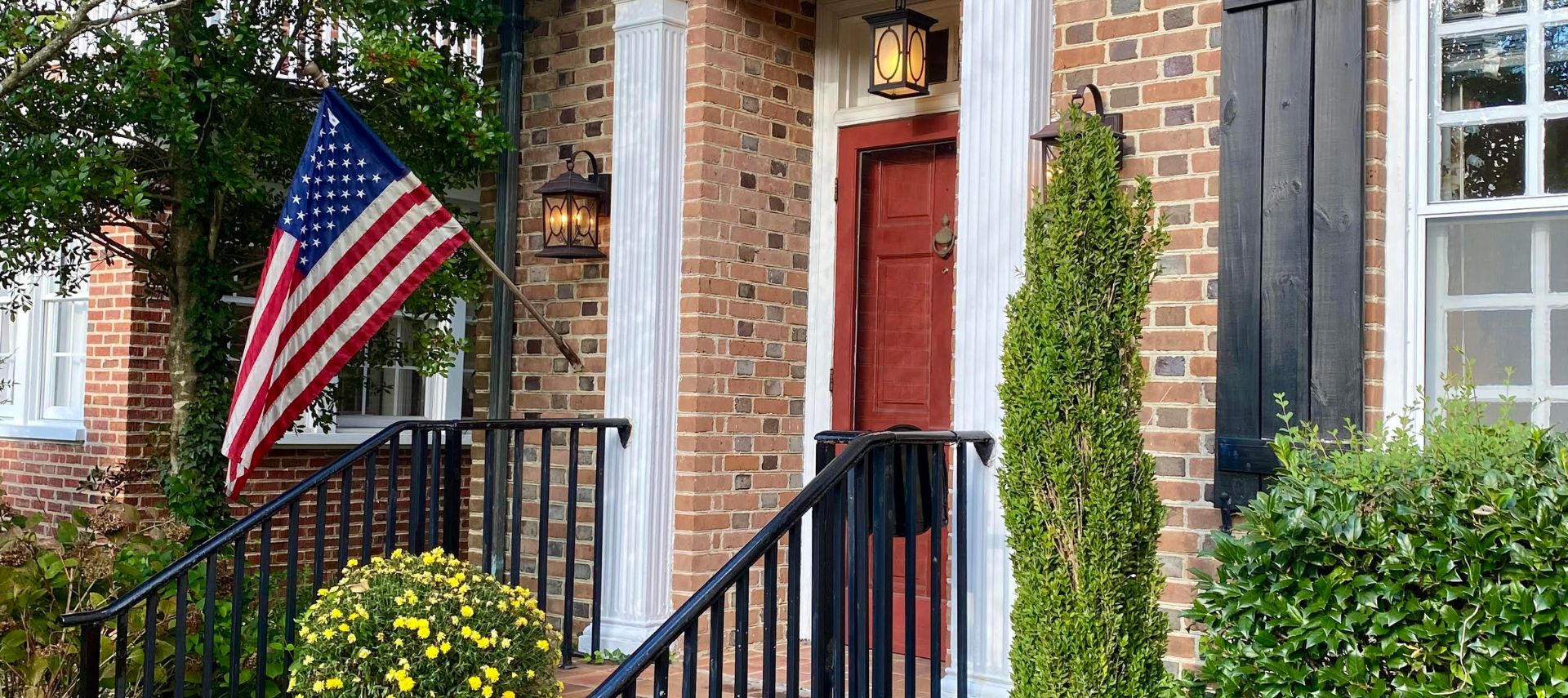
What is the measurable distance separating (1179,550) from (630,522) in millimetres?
2132

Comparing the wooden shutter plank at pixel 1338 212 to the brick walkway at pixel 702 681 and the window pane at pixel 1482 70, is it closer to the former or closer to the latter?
the window pane at pixel 1482 70

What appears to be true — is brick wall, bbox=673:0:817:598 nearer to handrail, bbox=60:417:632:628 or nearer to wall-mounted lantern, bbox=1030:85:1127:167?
handrail, bbox=60:417:632:628

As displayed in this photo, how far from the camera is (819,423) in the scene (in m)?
5.67

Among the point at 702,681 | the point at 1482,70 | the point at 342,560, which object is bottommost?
the point at 702,681

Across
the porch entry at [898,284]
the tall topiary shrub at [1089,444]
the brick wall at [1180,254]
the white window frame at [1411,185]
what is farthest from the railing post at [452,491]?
the white window frame at [1411,185]

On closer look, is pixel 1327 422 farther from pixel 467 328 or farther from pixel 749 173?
pixel 467 328

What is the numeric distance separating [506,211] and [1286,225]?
3397mm

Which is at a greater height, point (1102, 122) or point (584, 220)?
point (1102, 122)

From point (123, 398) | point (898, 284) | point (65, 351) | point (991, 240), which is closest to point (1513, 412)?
point (991, 240)

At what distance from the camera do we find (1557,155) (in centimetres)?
361

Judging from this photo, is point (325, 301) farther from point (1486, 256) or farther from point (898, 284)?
point (1486, 256)

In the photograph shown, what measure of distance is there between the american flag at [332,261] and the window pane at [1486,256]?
3092mm

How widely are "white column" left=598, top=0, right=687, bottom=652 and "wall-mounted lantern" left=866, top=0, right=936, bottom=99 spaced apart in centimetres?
77

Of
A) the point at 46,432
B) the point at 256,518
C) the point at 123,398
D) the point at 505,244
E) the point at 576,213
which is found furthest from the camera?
the point at 46,432
